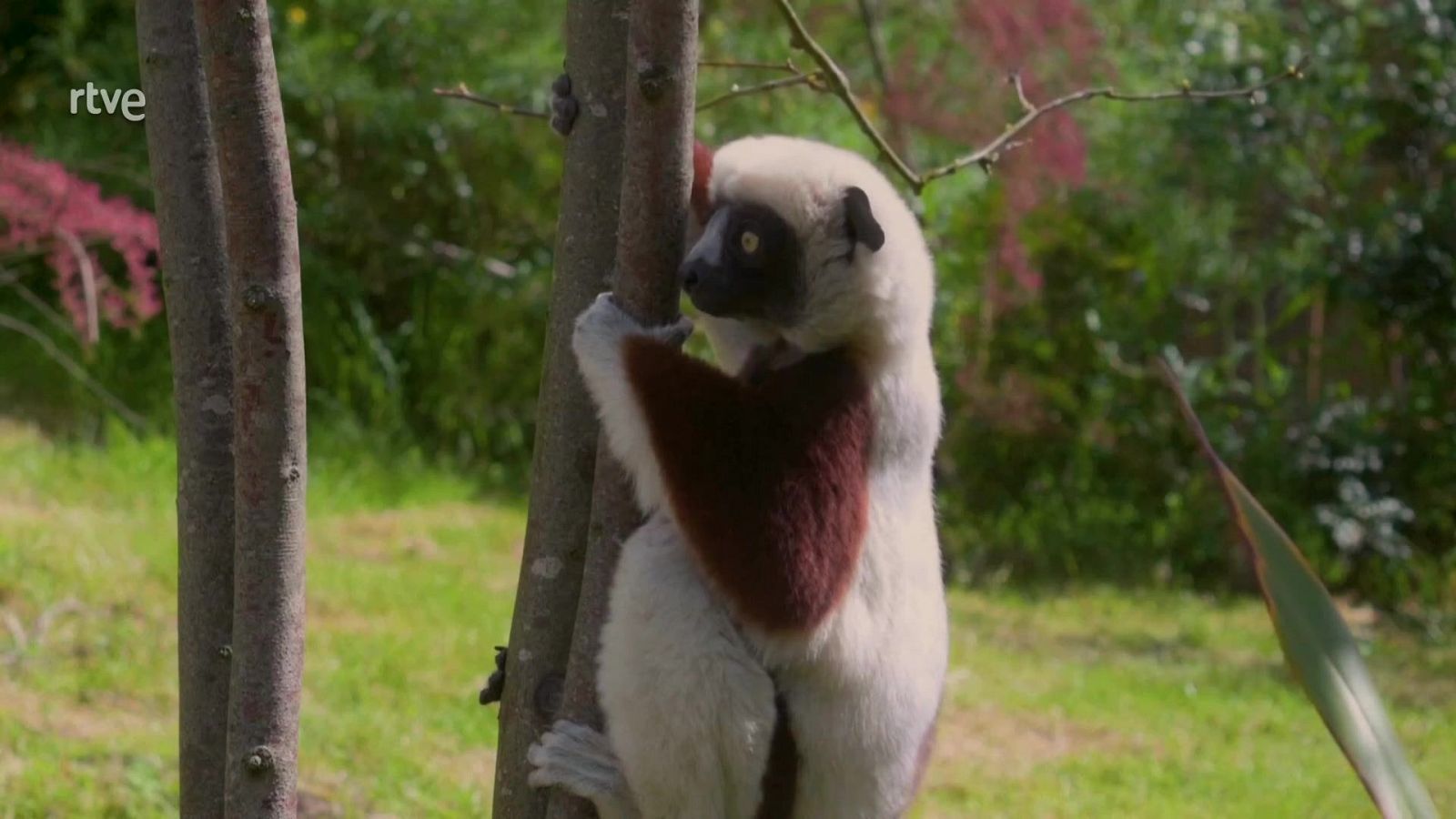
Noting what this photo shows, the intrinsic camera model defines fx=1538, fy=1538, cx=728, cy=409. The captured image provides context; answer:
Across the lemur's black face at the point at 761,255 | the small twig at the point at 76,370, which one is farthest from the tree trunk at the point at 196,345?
the small twig at the point at 76,370

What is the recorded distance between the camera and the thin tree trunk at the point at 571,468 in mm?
3072

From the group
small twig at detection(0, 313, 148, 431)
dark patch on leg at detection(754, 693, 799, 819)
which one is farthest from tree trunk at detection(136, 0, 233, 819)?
small twig at detection(0, 313, 148, 431)

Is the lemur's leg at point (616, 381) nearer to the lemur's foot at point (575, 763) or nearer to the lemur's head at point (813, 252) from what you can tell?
the lemur's head at point (813, 252)

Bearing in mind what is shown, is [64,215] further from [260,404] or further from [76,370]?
[260,404]

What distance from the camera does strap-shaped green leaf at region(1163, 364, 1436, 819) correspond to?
5.73ft

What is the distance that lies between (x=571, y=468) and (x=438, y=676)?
3410 millimetres

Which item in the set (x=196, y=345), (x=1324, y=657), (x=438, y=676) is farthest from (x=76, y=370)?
(x=1324, y=657)

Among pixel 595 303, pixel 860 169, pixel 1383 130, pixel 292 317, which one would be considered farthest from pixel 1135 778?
pixel 1383 130

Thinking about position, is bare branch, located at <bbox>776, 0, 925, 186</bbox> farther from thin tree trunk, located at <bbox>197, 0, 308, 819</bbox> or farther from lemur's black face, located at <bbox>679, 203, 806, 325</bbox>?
thin tree trunk, located at <bbox>197, 0, 308, 819</bbox>

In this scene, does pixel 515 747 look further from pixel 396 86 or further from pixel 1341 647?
pixel 396 86

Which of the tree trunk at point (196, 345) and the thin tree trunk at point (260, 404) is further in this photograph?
the tree trunk at point (196, 345)

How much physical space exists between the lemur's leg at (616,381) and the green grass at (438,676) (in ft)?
7.15

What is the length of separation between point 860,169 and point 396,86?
739 centimetres

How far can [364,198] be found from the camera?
33.2ft
